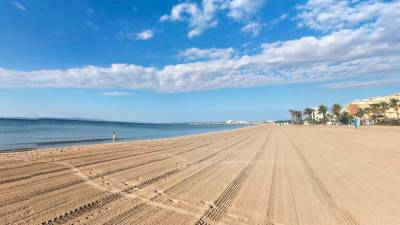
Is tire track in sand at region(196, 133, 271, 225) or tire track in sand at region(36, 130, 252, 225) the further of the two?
tire track in sand at region(196, 133, 271, 225)

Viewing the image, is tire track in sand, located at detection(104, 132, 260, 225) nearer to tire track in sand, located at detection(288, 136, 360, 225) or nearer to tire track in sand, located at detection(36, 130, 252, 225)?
tire track in sand, located at detection(36, 130, 252, 225)

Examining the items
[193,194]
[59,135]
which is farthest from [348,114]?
[193,194]

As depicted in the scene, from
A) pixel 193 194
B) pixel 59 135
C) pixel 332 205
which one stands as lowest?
pixel 332 205

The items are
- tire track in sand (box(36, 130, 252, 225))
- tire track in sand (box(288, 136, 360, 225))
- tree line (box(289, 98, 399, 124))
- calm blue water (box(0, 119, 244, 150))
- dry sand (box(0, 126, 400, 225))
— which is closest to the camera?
tire track in sand (box(36, 130, 252, 225))

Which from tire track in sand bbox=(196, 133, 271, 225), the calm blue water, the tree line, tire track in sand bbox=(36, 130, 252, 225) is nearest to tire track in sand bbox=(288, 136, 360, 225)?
tire track in sand bbox=(196, 133, 271, 225)

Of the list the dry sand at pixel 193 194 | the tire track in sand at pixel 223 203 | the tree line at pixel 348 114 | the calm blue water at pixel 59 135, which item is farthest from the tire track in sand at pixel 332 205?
the tree line at pixel 348 114

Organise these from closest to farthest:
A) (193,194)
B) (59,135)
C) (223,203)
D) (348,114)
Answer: (223,203)
(193,194)
(59,135)
(348,114)

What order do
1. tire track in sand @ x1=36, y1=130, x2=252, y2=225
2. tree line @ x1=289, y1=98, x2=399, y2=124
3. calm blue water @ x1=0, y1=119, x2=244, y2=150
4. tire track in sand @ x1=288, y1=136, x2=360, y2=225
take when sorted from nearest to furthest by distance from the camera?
tire track in sand @ x1=36, y1=130, x2=252, y2=225 → tire track in sand @ x1=288, y1=136, x2=360, y2=225 → calm blue water @ x1=0, y1=119, x2=244, y2=150 → tree line @ x1=289, y1=98, x2=399, y2=124

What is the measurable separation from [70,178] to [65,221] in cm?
392

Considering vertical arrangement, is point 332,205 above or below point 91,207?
below

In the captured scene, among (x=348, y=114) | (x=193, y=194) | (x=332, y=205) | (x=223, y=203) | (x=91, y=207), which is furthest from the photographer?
(x=348, y=114)

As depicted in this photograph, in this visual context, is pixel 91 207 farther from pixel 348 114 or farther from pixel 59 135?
pixel 348 114

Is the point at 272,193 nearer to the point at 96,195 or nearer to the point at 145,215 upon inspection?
the point at 145,215

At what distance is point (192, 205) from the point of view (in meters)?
6.31
